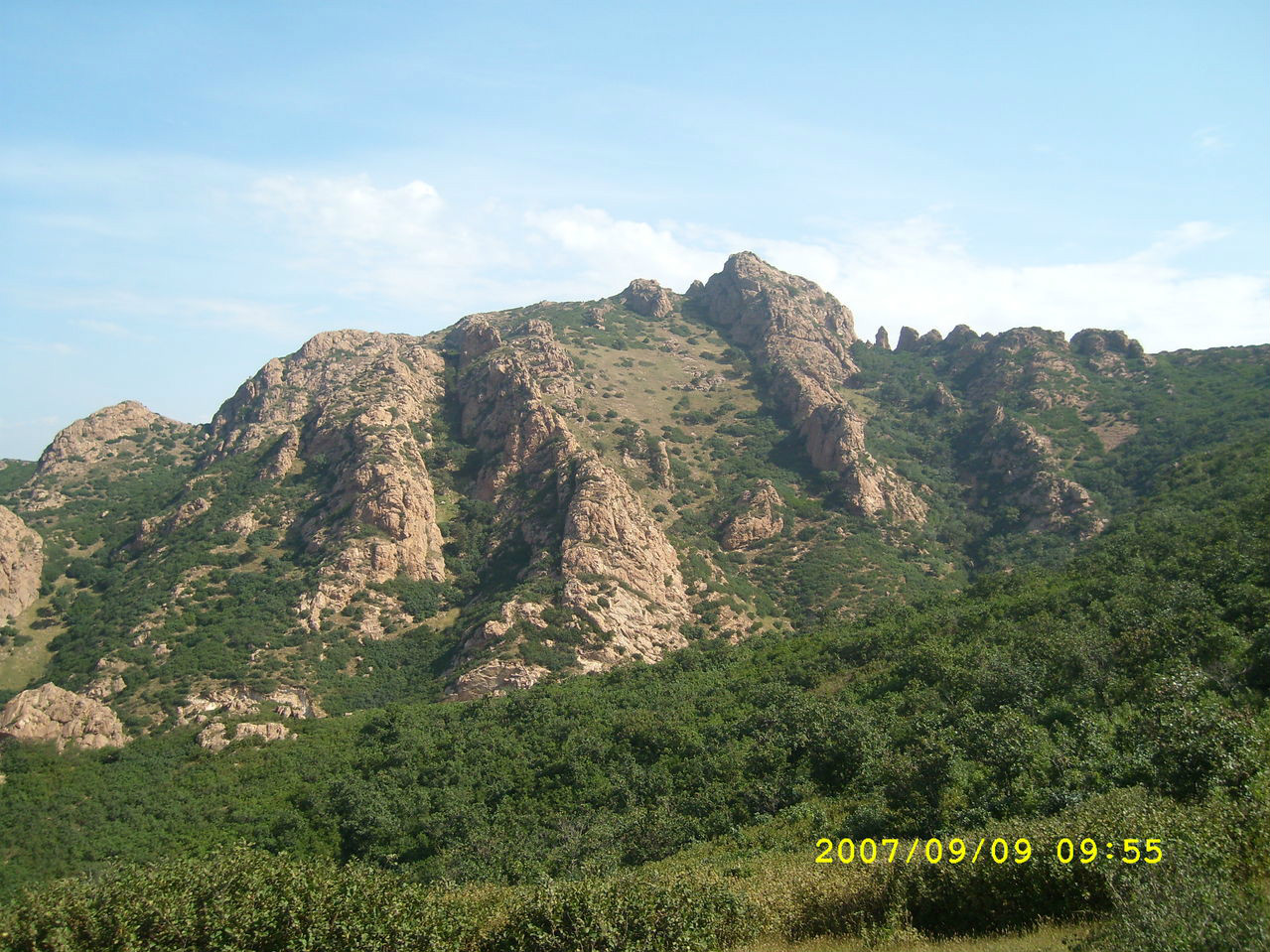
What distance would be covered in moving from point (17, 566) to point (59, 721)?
4275 centimetres

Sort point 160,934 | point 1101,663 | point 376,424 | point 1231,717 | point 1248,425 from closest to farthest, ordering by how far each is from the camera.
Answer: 1. point 160,934
2. point 1231,717
3. point 1101,663
4. point 1248,425
5. point 376,424

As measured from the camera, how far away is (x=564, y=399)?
399ft

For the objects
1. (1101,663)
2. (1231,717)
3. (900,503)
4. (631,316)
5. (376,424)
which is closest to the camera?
(1231,717)

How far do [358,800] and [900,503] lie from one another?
292 feet

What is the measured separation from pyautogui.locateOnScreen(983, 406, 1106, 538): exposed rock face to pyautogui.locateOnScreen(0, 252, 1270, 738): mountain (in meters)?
0.40

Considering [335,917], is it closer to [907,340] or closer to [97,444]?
[97,444]

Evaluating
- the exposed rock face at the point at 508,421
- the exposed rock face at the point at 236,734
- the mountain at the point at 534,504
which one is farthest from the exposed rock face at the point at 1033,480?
the exposed rock face at the point at 236,734

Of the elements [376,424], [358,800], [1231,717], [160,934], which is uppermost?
[376,424]

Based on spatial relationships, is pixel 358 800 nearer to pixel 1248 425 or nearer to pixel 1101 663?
pixel 1101 663

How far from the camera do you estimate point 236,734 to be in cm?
6066

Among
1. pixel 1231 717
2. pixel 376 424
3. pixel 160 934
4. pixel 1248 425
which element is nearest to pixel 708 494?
pixel 376 424

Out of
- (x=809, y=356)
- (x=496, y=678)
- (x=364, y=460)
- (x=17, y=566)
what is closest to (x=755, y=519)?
(x=496, y=678)

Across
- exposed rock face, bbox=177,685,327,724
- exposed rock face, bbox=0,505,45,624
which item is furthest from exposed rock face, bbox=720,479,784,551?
exposed rock face, bbox=0,505,45,624

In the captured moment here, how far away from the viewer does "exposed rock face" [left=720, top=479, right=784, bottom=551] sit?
107 m
